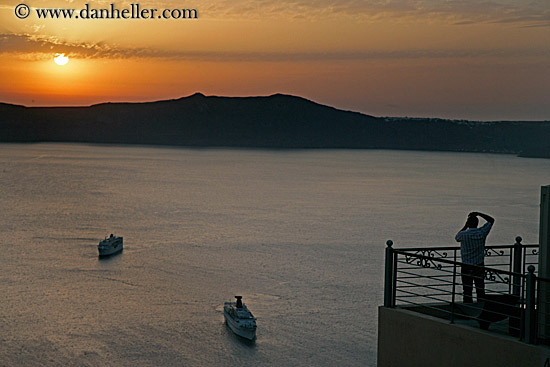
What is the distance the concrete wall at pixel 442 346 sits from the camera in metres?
5.17

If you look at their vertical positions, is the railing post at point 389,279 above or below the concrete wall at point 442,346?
above

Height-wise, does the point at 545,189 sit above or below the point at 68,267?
above

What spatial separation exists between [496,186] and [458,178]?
63.9ft

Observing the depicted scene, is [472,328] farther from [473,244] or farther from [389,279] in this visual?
[473,244]

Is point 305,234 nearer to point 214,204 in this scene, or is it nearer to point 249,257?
point 249,257

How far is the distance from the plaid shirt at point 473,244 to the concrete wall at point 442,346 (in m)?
0.77

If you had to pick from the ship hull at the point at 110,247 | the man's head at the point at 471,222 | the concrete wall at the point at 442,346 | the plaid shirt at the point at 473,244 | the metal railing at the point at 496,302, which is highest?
the man's head at the point at 471,222

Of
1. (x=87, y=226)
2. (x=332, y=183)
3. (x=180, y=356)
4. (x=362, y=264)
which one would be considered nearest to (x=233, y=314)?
(x=180, y=356)

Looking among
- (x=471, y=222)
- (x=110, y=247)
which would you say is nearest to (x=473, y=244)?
(x=471, y=222)

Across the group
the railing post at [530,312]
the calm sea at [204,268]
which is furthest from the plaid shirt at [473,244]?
the calm sea at [204,268]

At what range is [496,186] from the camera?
119125mm

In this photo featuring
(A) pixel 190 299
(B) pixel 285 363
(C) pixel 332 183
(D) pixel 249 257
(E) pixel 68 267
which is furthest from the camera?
(C) pixel 332 183

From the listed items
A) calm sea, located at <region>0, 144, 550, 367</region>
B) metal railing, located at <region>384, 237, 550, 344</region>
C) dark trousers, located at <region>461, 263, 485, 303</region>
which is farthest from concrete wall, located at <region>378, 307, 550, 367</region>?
calm sea, located at <region>0, 144, 550, 367</region>

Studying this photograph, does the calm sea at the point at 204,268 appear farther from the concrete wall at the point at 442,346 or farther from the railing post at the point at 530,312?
the railing post at the point at 530,312
